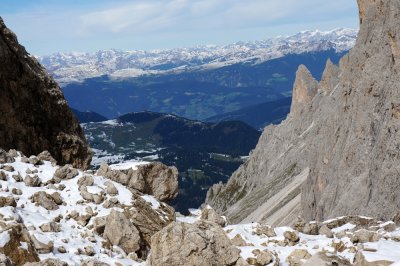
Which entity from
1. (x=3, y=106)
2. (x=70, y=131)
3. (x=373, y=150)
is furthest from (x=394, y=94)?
(x=3, y=106)

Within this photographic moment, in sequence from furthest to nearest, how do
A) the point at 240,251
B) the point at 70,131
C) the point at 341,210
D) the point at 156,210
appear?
1. the point at 341,210
2. the point at 70,131
3. the point at 156,210
4. the point at 240,251

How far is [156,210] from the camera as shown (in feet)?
108

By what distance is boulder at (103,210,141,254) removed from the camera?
2764 cm

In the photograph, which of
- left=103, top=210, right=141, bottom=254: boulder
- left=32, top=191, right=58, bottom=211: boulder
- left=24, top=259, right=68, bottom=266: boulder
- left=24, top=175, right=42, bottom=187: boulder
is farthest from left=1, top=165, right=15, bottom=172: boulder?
left=24, top=259, right=68, bottom=266: boulder

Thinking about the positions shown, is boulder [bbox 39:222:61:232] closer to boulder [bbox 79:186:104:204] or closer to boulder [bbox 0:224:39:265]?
boulder [bbox 0:224:39:265]

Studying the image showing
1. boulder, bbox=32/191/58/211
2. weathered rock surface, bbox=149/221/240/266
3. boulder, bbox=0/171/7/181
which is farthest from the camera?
boulder, bbox=0/171/7/181

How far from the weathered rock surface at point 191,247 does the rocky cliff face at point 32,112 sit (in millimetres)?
21006

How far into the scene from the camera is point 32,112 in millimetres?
41531

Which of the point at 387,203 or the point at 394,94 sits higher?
the point at 394,94

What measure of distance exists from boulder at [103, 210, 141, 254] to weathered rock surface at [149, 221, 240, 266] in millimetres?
5318

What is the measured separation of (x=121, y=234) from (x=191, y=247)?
285 inches

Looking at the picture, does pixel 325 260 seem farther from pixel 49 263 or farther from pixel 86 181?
pixel 86 181

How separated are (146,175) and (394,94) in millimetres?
82695

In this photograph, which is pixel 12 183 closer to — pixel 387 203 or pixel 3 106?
pixel 3 106
